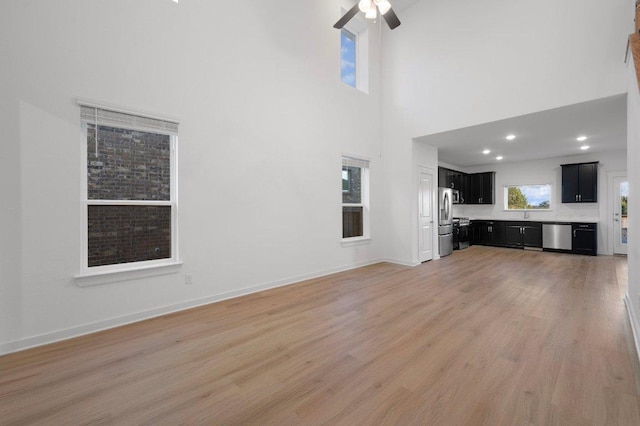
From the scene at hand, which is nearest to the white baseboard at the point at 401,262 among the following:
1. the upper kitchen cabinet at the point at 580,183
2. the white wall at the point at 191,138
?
the white wall at the point at 191,138

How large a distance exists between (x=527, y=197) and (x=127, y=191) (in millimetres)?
9983

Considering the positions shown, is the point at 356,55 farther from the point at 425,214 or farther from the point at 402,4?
the point at 425,214

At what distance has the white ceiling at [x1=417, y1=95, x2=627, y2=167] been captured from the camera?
14.0 feet

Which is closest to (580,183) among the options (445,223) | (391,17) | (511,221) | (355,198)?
(511,221)

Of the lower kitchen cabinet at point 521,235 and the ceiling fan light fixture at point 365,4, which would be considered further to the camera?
the lower kitchen cabinet at point 521,235

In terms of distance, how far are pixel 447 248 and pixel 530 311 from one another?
154 inches

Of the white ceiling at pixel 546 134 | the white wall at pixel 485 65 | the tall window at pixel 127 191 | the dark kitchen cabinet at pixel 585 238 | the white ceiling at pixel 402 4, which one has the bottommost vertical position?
the dark kitchen cabinet at pixel 585 238

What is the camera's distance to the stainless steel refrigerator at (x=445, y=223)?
685 cm

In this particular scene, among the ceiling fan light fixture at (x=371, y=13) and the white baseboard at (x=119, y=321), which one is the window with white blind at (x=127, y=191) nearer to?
the white baseboard at (x=119, y=321)

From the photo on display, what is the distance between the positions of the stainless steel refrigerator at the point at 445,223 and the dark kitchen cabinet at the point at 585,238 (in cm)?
305

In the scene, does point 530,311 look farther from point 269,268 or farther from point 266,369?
point 269,268

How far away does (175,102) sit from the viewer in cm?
329

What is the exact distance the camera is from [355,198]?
586 cm

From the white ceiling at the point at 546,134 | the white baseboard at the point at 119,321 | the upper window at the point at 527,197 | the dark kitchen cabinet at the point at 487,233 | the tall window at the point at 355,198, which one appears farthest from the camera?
the dark kitchen cabinet at the point at 487,233
